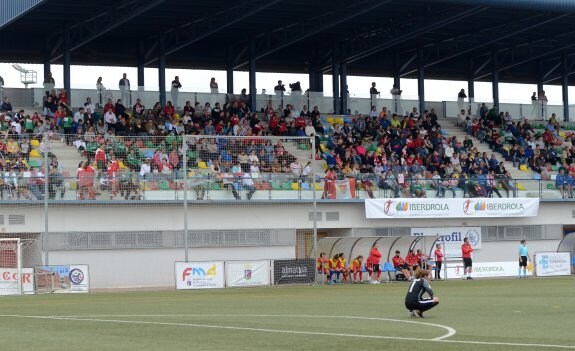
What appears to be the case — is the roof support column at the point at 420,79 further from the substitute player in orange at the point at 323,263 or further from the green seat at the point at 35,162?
the green seat at the point at 35,162

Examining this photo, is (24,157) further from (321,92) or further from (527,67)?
(527,67)

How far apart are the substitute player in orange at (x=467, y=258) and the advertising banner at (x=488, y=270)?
108cm

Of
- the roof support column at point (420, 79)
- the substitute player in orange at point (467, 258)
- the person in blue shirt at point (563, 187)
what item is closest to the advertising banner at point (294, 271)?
the substitute player in orange at point (467, 258)

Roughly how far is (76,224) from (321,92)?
21.5 metres

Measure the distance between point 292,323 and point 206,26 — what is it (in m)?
35.5

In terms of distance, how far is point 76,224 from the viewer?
148 ft

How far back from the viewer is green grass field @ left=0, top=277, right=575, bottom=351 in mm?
17828

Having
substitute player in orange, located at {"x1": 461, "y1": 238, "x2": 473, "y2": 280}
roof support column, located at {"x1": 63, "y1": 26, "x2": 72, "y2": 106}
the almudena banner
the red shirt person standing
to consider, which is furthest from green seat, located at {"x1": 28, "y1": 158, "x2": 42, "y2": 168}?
substitute player in orange, located at {"x1": 461, "y1": 238, "x2": 473, "y2": 280}

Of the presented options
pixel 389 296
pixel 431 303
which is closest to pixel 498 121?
pixel 389 296

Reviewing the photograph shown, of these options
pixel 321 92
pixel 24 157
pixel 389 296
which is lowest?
pixel 389 296

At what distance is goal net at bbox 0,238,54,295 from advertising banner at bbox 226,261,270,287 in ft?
22.5

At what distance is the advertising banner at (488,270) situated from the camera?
172 ft

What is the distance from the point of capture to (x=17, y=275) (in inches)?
1608

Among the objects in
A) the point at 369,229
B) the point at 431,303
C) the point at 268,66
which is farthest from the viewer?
the point at 268,66
